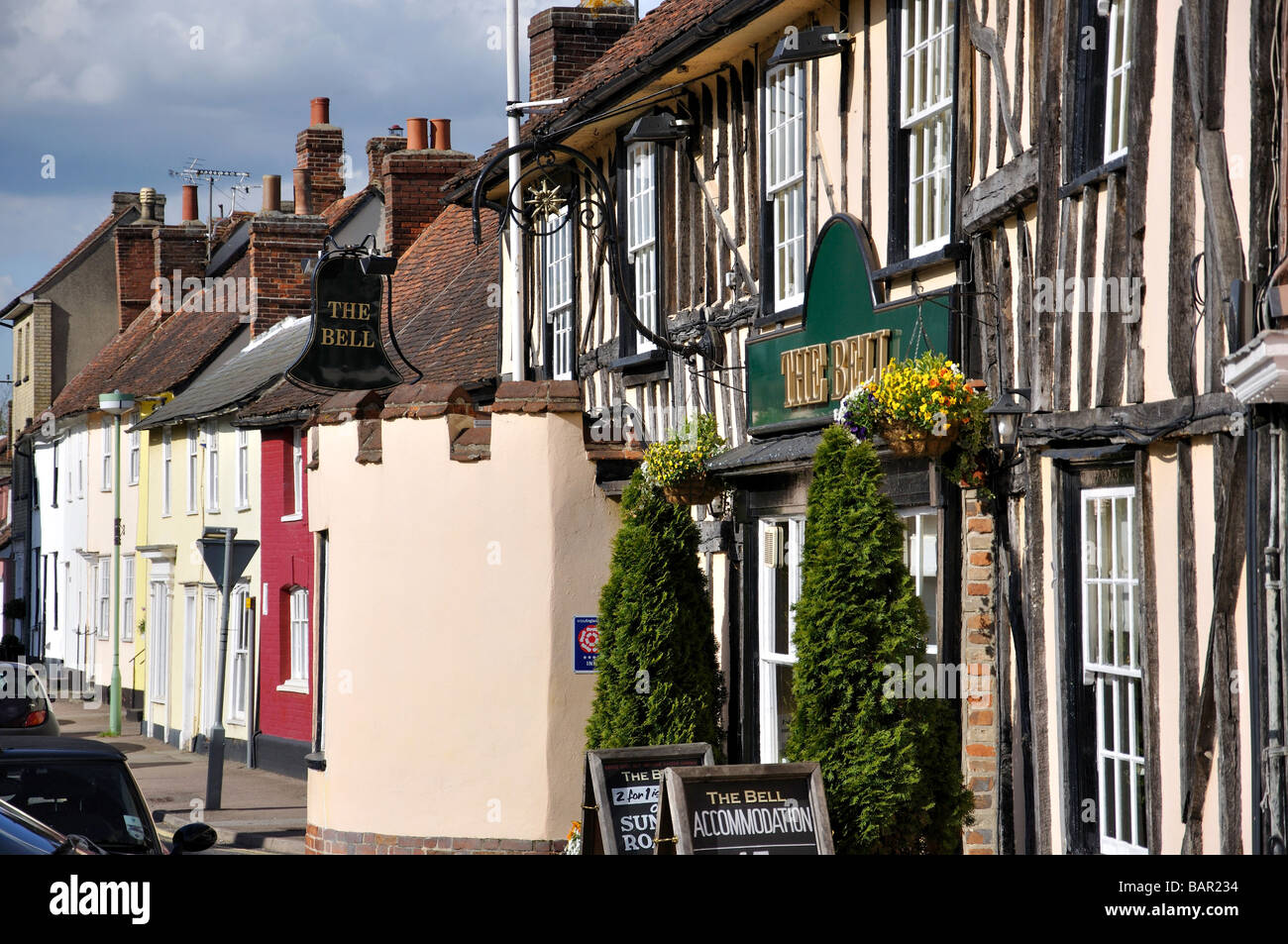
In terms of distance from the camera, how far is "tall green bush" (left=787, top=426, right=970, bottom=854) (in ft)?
30.3

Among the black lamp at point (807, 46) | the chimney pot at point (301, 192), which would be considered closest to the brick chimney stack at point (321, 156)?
the chimney pot at point (301, 192)

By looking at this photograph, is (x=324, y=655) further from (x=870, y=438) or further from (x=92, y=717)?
(x=92, y=717)

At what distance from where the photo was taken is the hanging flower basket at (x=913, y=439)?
8820mm

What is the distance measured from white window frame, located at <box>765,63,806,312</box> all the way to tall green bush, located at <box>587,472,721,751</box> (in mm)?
1877

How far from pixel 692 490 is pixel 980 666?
12.0 ft

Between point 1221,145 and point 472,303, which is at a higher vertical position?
point 472,303

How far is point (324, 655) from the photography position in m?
14.8

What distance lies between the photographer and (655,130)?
43.2ft

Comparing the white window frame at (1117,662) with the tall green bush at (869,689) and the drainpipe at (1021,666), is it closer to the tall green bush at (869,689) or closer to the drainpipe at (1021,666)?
the drainpipe at (1021,666)

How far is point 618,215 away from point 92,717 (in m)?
23.5

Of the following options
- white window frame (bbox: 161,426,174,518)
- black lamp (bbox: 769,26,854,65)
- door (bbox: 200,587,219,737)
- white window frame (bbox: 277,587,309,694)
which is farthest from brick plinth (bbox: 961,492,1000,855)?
white window frame (bbox: 161,426,174,518)

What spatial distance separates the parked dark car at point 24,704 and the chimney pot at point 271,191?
12.2m

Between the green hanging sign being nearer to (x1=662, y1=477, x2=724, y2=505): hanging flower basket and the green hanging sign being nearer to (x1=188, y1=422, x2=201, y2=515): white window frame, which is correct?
(x1=662, y1=477, x2=724, y2=505): hanging flower basket
